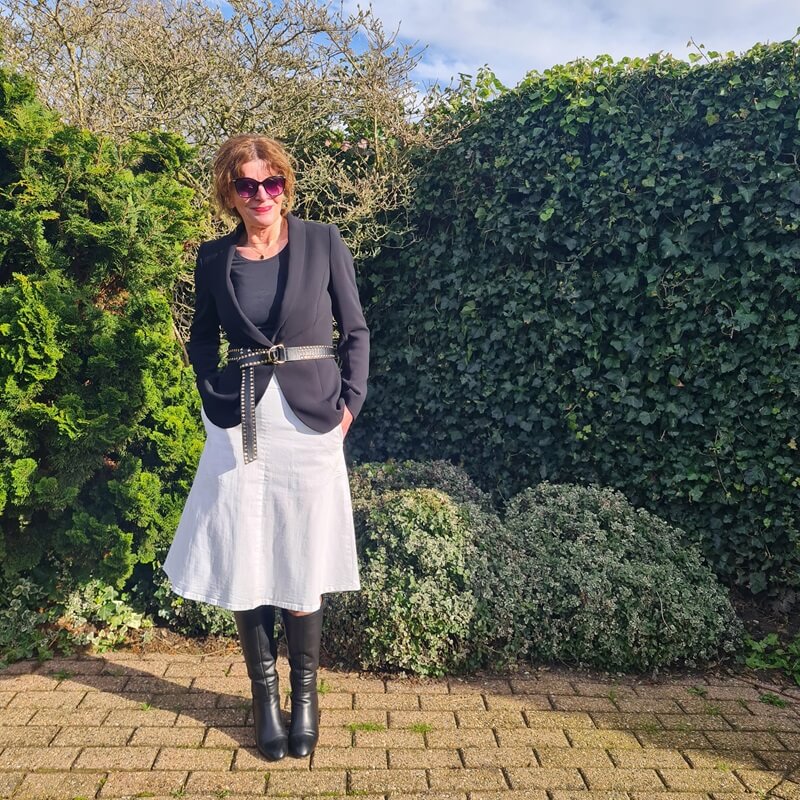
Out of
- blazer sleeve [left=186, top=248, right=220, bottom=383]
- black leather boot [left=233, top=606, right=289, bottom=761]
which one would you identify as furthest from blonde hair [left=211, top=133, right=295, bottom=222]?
black leather boot [left=233, top=606, right=289, bottom=761]

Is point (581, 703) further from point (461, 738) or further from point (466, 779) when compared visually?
point (466, 779)

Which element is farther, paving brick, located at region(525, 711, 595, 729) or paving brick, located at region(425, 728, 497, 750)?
paving brick, located at region(525, 711, 595, 729)

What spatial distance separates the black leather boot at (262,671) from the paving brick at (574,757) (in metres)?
1.01

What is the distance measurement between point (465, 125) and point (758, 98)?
75.0 inches

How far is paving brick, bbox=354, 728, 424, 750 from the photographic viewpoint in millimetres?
2783

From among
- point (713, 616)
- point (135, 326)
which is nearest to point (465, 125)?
point (135, 326)

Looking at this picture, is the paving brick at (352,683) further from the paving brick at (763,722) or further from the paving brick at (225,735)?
the paving brick at (763,722)

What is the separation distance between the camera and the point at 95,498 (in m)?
3.52

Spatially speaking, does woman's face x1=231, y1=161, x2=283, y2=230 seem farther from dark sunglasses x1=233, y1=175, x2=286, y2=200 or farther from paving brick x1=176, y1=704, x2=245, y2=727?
paving brick x1=176, y1=704, x2=245, y2=727

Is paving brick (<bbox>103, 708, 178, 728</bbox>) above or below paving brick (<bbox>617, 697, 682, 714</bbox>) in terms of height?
above

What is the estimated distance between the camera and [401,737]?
284 centimetres

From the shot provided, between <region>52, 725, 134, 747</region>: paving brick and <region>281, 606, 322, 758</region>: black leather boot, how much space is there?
70 cm

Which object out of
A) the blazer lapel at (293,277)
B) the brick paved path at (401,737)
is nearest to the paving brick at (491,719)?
the brick paved path at (401,737)

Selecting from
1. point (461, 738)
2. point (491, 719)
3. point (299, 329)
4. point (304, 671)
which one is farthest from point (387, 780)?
point (299, 329)
